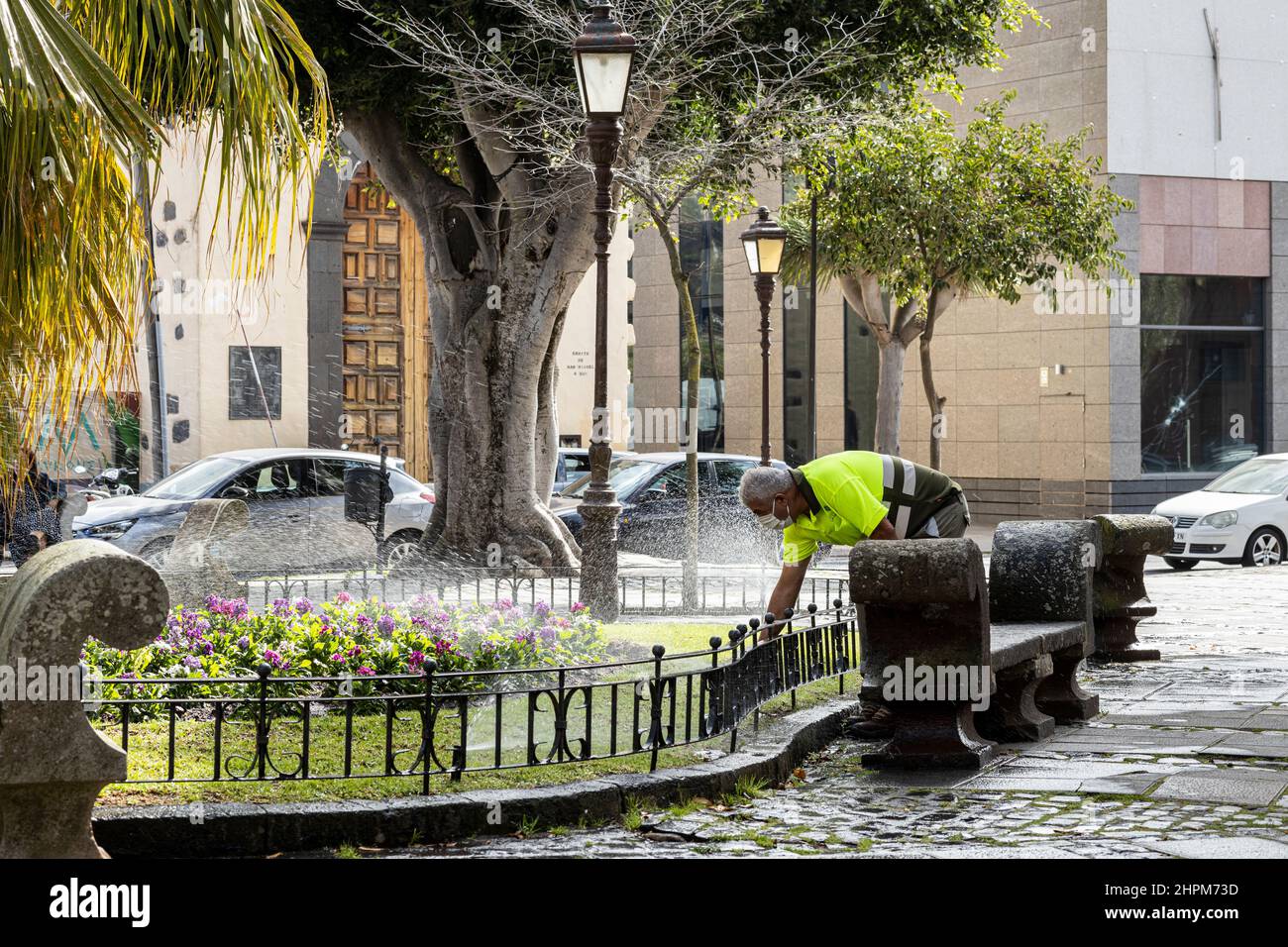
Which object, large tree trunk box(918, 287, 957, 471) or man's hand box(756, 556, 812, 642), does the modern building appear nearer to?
large tree trunk box(918, 287, 957, 471)

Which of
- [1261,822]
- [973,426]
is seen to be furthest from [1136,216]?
[1261,822]

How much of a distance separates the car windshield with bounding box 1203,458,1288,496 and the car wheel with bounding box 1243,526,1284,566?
22.6 inches

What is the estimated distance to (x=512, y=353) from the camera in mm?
15758

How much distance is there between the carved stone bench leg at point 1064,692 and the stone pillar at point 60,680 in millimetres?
5287

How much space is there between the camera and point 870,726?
8.05 meters

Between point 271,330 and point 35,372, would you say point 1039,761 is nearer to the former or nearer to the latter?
point 35,372

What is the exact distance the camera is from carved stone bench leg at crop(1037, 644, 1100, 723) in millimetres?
8336

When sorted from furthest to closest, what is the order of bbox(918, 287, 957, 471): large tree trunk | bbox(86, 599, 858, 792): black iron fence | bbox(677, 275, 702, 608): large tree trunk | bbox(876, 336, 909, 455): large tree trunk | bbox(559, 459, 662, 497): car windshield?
bbox(876, 336, 909, 455): large tree trunk
bbox(918, 287, 957, 471): large tree trunk
bbox(559, 459, 662, 497): car windshield
bbox(677, 275, 702, 608): large tree trunk
bbox(86, 599, 858, 792): black iron fence

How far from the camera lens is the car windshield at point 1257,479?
20.5 m

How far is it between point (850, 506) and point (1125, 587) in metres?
4.25

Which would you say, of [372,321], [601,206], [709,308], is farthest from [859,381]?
[601,206]

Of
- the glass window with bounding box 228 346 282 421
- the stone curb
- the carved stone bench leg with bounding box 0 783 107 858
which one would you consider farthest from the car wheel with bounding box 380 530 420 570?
the glass window with bounding box 228 346 282 421

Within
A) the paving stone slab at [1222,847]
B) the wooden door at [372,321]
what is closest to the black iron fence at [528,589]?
the paving stone slab at [1222,847]

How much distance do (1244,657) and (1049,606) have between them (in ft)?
11.3
